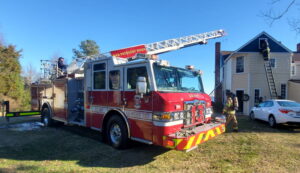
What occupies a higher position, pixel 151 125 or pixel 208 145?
pixel 151 125

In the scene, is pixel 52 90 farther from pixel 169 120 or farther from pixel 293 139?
pixel 293 139

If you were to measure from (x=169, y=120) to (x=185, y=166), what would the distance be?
3.74 ft

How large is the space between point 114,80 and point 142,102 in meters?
1.27

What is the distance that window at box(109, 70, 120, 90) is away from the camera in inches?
189

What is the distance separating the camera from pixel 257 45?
50.9ft

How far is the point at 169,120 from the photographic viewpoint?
3713 millimetres

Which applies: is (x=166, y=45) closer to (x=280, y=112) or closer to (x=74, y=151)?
(x=280, y=112)

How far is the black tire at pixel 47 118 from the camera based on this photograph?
757cm

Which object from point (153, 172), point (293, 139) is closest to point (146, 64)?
point (153, 172)

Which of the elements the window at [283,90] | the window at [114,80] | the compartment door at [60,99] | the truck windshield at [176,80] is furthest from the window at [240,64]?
the compartment door at [60,99]

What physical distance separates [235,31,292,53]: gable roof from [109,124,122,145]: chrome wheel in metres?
14.6

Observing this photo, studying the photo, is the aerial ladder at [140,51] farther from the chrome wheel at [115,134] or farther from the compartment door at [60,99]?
the chrome wheel at [115,134]

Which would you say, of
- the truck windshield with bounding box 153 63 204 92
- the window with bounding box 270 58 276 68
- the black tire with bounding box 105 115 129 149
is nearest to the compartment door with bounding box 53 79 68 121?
the black tire with bounding box 105 115 129 149

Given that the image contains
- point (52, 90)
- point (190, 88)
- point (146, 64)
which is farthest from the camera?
point (52, 90)
